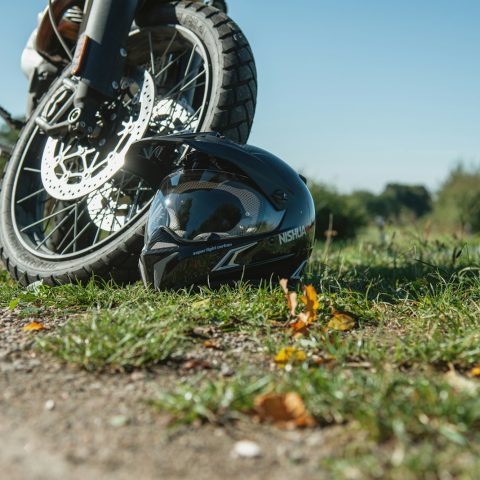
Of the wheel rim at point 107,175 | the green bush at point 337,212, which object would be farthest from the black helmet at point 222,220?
the green bush at point 337,212

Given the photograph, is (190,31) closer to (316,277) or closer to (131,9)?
(131,9)

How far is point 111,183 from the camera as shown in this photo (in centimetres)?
369

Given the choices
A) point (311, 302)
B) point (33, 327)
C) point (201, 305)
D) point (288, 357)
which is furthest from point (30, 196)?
point (288, 357)

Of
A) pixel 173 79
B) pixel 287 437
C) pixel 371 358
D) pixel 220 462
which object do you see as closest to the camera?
pixel 220 462

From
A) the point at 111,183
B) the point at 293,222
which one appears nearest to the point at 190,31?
the point at 111,183

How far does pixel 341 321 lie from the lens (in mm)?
2543

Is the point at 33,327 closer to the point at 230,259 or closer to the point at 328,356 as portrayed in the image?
the point at 230,259

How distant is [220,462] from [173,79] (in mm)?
3097

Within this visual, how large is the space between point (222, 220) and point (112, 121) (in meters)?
1.19

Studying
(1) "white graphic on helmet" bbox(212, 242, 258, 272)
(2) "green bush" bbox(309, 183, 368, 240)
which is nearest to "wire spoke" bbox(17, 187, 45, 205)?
(1) "white graphic on helmet" bbox(212, 242, 258, 272)

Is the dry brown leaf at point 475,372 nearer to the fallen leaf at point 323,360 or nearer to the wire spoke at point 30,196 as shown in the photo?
the fallen leaf at point 323,360

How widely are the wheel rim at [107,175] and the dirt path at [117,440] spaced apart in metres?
1.63

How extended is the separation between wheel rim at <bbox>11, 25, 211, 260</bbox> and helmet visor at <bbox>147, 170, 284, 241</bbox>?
403mm

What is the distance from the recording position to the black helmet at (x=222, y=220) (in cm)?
291
